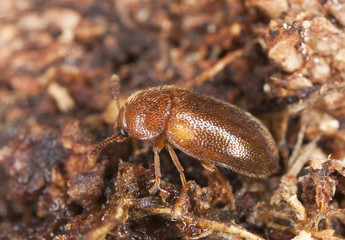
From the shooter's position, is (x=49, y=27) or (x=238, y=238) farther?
(x=49, y=27)

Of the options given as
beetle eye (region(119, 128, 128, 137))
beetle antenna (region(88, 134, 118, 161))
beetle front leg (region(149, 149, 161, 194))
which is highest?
beetle eye (region(119, 128, 128, 137))

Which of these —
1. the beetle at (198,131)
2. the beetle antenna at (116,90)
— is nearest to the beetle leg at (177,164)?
the beetle at (198,131)

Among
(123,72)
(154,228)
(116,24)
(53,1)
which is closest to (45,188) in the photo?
(154,228)

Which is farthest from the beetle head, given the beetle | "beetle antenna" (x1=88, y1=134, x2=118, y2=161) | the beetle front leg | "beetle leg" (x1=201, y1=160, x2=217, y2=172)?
→ "beetle leg" (x1=201, y1=160, x2=217, y2=172)

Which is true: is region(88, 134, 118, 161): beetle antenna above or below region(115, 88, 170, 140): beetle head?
below

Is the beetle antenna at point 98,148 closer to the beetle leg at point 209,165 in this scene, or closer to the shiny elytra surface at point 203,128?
the shiny elytra surface at point 203,128

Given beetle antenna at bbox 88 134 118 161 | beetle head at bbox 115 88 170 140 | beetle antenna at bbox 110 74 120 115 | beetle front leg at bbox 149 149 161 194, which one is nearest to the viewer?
beetle front leg at bbox 149 149 161 194

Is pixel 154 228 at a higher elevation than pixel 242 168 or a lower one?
lower

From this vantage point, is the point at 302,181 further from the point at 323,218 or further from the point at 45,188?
the point at 45,188

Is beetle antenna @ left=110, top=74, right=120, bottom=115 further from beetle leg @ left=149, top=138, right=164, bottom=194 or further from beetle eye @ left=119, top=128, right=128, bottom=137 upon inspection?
beetle leg @ left=149, top=138, right=164, bottom=194
